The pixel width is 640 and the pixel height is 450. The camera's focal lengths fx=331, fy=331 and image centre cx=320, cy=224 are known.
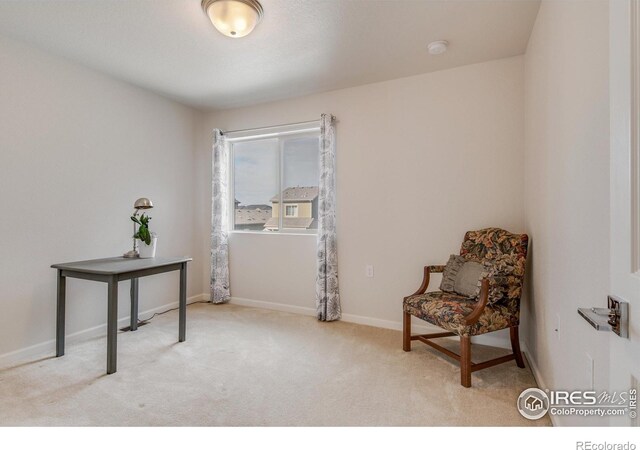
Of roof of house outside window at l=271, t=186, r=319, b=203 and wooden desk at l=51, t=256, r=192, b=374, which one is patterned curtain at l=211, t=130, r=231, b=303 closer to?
roof of house outside window at l=271, t=186, r=319, b=203

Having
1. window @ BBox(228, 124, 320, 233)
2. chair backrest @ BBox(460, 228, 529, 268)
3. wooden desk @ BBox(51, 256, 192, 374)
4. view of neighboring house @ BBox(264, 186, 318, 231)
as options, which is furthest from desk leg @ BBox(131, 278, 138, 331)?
chair backrest @ BBox(460, 228, 529, 268)

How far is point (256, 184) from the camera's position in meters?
4.21

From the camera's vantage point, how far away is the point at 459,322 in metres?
2.20

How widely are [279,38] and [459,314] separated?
2.39 m

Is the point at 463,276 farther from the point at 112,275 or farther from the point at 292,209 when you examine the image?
the point at 112,275

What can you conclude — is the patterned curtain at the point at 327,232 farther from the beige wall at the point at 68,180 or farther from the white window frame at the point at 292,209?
the beige wall at the point at 68,180

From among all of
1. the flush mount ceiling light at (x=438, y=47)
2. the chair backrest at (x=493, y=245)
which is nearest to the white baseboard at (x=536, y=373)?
the chair backrest at (x=493, y=245)

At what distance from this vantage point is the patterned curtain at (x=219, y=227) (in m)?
4.10

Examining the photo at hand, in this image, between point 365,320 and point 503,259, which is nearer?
point 503,259

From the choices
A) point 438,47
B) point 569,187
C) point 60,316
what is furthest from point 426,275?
point 60,316

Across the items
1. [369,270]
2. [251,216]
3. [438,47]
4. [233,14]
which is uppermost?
[438,47]

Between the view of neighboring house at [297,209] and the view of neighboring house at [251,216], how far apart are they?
0.09m
